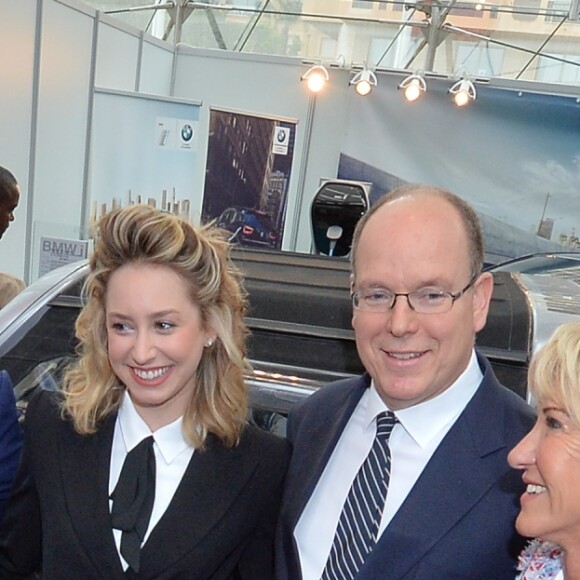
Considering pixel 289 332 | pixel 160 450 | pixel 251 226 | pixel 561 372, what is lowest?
pixel 251 226

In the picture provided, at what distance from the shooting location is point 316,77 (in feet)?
21.1

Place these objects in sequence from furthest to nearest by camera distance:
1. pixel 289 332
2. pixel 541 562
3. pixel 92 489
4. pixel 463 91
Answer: pixel 463 91
pixel 289 332
pixel 92 489
pixel 541 562

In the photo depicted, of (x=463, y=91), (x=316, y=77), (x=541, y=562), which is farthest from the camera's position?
(x=316, y=77)

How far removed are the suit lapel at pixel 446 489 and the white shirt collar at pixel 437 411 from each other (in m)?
0.03

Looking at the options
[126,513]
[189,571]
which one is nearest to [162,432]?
[126,513]

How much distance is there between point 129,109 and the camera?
18.4ft

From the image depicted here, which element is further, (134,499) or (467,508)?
(134,499)

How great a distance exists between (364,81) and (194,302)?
18.4ft

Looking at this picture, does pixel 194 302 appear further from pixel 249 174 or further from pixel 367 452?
pixel 249 174

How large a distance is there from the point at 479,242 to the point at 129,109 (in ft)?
16.1

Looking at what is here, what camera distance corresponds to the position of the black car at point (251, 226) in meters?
6.60

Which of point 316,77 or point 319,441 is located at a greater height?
point 316,77

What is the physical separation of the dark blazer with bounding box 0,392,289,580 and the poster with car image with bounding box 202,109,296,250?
480cm

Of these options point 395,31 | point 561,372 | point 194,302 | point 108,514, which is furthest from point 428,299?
point 395,31
